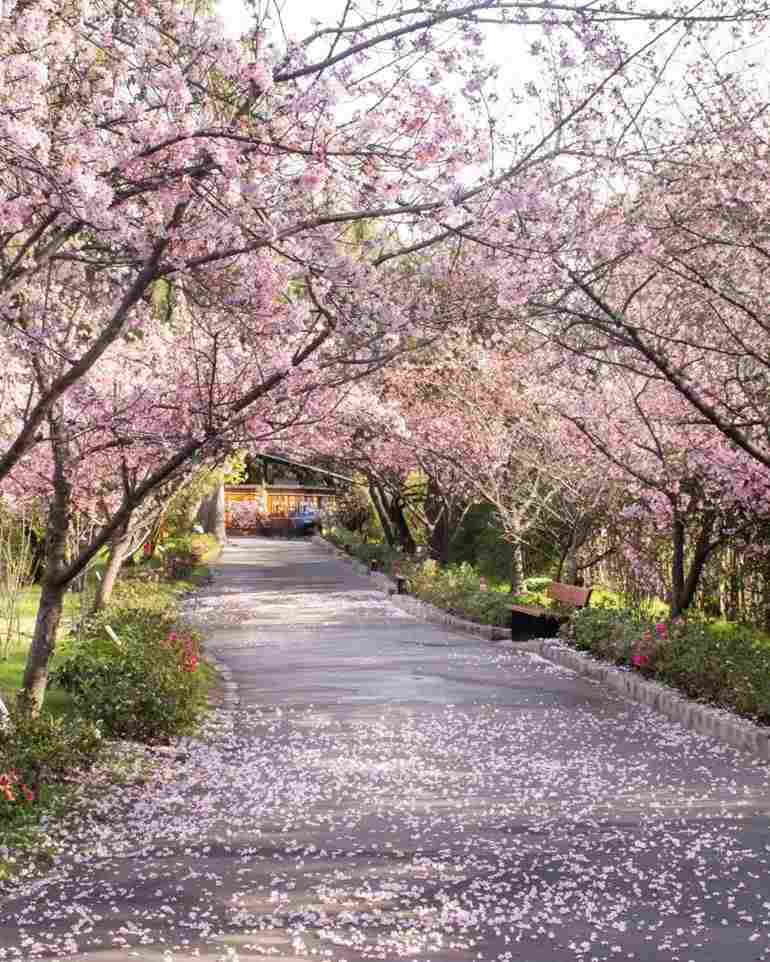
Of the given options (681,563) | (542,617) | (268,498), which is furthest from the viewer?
(268,498)

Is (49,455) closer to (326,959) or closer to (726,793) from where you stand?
(726,793)

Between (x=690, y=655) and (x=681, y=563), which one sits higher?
(x=681, y=563)

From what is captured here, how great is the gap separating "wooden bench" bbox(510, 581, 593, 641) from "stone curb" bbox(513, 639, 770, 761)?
66.8 inches

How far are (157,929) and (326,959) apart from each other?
86 cm

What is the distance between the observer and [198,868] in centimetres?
716

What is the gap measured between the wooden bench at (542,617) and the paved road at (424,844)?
5.88m

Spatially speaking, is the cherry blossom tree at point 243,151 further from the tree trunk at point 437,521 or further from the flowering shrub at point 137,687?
Result: the tree trunk at point 437,521

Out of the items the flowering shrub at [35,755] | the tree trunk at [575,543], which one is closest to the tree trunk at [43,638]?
the flowering shrub at [35,755]

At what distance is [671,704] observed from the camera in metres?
13.1

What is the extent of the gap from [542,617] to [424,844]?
513 inches

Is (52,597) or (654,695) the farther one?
(654,695)

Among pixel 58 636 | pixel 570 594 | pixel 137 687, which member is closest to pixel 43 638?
pixel 137 687

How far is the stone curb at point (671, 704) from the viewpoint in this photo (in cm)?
1110

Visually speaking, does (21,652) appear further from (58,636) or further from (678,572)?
(678,572)
